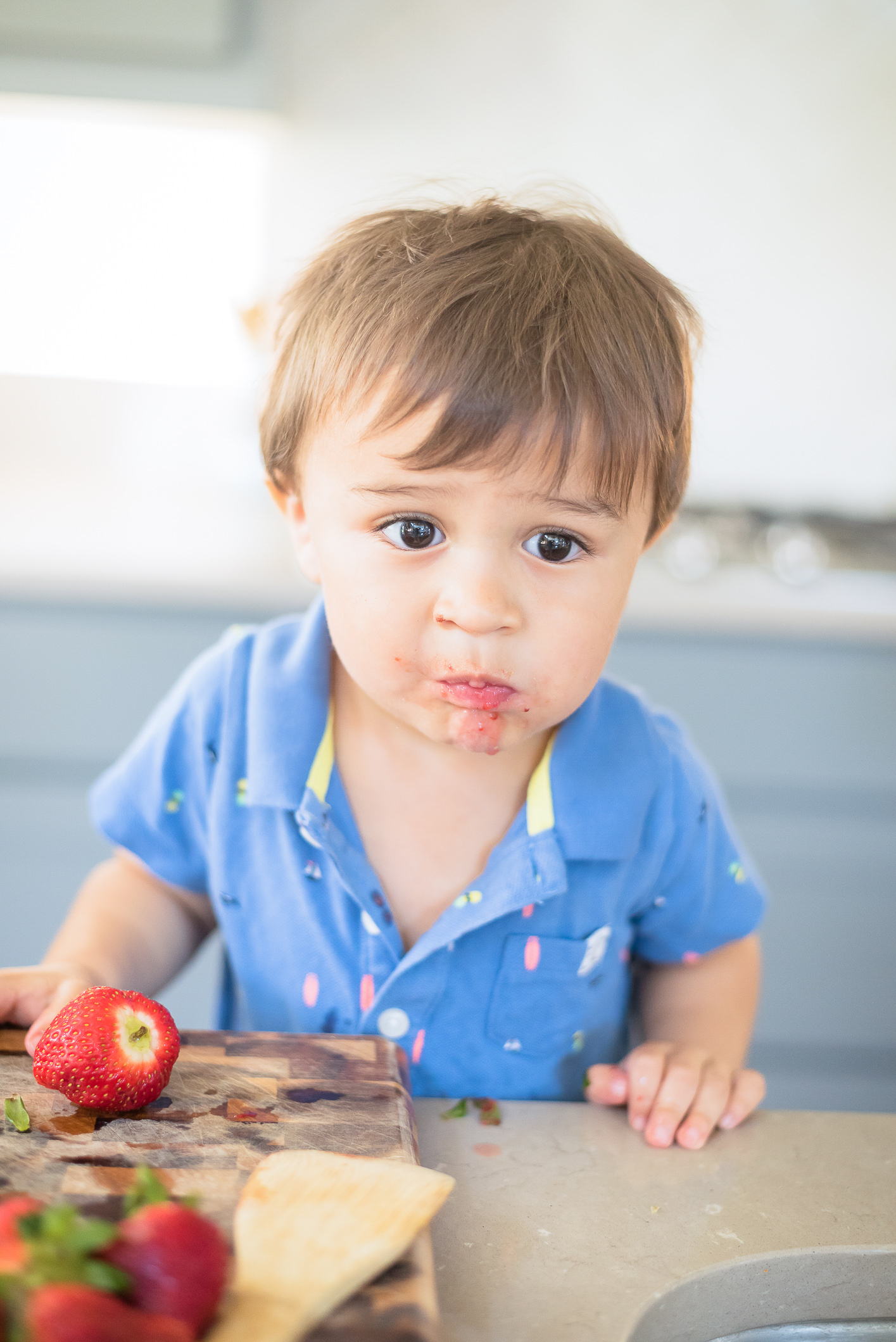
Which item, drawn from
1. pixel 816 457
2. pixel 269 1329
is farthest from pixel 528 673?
pixel 816 457

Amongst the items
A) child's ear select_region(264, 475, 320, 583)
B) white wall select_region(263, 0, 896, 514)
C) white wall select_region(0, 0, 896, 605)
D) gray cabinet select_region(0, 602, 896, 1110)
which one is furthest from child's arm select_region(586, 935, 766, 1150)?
white wall select_region(263, 0, 896, 514)

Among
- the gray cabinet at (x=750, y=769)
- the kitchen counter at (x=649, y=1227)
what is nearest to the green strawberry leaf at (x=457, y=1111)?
the kitchen counter at (x=649, y=1227)

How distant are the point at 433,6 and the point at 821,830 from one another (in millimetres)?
1585

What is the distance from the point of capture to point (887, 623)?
5.00 feet

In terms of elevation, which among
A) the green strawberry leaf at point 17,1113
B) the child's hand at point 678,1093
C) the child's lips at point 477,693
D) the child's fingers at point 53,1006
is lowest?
the child's hand at point 678,1093

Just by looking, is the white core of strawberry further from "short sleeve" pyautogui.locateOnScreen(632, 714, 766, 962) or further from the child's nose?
"short sleeve" pyautogui.locateOnScreen(632, 714, 766, 962)

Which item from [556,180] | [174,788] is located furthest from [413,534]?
[556,180]

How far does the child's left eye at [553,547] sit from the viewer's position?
2.20ft

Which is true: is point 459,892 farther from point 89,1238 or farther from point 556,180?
point 556,180

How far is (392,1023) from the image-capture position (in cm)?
77

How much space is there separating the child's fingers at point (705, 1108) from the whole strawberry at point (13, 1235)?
34cm

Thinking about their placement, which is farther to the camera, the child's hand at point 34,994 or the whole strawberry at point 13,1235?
the child's hand at point 34,994

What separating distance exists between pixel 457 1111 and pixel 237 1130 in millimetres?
145

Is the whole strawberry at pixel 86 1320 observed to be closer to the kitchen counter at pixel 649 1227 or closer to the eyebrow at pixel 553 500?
the kitchen counter at pixel 649 1227
